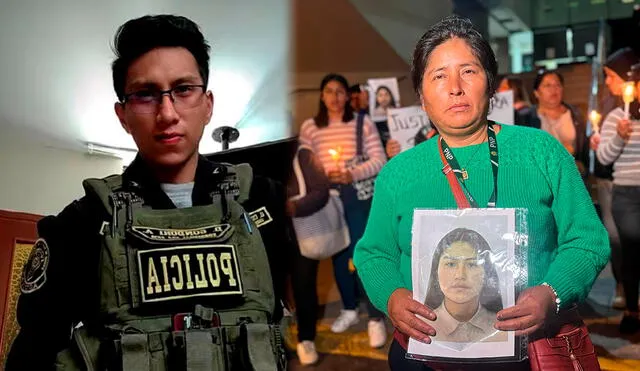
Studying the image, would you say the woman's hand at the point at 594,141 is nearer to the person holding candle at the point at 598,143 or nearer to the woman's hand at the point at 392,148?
the person holding candle at the point at 598,143

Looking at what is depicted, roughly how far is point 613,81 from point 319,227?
729 millimetres

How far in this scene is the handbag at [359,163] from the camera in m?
1.43

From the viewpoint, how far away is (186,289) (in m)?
1.20

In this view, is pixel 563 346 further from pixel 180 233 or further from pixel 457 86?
pixel 180 233

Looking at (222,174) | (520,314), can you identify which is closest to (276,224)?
(222,174)

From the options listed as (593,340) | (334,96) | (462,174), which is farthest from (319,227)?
(593,340)

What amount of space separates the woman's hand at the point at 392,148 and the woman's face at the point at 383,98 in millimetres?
94

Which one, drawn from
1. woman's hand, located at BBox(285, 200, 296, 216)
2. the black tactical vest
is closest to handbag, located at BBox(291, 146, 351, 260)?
woman's hand, located at BBox(285, 200, 296, 216)

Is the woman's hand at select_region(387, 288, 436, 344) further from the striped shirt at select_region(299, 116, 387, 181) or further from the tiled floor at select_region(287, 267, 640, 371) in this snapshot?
the striped shirt at select_region(299, 116, 387, 181)

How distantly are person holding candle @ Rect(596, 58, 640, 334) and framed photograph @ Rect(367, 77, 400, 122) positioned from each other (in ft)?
1.48

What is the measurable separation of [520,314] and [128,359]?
0.70 meters

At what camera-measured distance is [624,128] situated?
140cm

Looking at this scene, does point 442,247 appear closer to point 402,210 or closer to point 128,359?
point 402,210

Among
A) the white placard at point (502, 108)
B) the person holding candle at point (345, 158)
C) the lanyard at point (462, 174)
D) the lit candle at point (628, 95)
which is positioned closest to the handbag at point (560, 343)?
the lanyard at point (462, 174)
